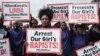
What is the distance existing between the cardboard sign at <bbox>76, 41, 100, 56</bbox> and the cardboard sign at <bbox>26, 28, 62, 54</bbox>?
1.70 feet

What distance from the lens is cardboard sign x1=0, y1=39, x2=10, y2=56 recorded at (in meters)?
9.36

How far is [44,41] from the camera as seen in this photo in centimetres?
889

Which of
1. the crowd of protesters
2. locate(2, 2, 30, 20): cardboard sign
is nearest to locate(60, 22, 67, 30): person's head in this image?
the crowd of protesters

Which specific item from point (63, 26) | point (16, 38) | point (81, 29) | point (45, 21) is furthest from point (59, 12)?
point (45, 21)

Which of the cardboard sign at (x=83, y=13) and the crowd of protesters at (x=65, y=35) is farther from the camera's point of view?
the cardboard sign at (x=83, y=13)

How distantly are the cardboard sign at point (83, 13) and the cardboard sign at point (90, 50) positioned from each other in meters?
1.01

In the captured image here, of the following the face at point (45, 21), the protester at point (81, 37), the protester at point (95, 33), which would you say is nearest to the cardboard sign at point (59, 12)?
the protester at point (81, 37)

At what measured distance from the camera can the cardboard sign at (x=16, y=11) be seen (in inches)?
409

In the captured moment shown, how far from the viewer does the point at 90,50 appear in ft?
29.3

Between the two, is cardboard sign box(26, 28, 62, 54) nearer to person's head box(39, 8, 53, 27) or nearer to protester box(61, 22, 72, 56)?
person's head box(39, 8, 53, 27)

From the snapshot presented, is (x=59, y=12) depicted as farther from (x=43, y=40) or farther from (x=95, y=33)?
(x=95, y=33)

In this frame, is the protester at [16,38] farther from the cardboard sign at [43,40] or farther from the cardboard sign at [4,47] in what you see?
the cardboard sign at [43,40]

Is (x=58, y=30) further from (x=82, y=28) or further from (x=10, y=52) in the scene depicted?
(x=10, y=52)

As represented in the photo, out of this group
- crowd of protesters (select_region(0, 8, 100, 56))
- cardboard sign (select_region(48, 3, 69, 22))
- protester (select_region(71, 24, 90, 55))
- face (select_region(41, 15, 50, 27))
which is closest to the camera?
face (select_region(41, 15, 50, 27))
